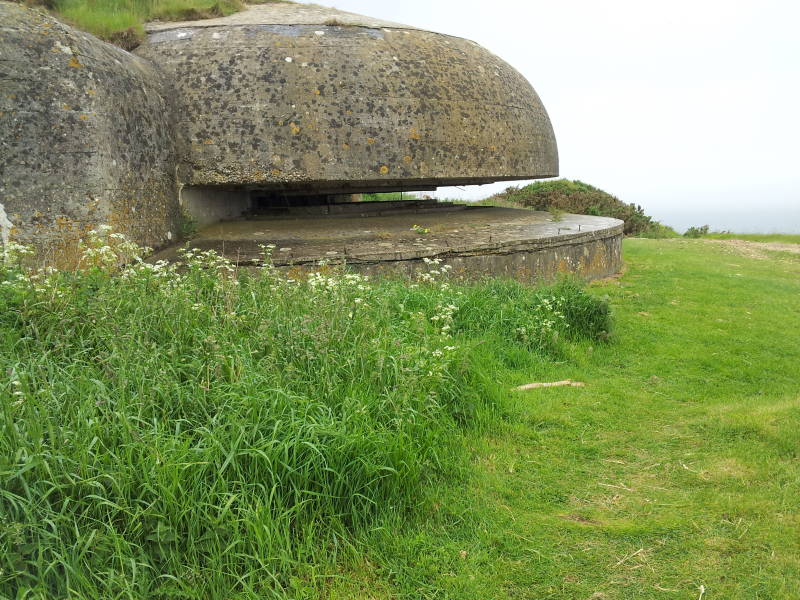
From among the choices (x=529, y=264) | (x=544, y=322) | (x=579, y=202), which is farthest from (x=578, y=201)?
(x=544, y=322)

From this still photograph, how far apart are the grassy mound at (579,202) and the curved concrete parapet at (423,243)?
797 cm

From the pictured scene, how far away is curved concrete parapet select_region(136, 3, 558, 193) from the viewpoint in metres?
5.94

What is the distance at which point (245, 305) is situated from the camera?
3.80 m

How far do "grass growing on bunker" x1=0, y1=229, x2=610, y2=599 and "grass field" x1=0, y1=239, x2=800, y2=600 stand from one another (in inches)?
0.5

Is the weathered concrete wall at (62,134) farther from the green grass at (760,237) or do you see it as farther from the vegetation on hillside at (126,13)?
the green grass at (760,237)

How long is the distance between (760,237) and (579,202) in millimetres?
4336

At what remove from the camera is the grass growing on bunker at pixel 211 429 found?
2.08 metres

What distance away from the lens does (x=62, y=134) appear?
4.66m

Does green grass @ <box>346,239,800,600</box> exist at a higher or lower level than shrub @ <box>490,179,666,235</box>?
lower

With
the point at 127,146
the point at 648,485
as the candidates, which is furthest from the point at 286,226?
the point at 648,485

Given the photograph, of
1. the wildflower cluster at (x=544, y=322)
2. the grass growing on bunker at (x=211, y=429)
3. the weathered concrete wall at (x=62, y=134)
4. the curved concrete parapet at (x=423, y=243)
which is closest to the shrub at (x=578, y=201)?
the curved concrete parapet at (x=423, y=243)

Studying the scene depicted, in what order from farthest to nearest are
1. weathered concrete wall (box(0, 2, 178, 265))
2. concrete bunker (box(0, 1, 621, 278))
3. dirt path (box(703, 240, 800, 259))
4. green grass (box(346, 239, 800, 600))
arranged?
dirt path (box(703, 240, 800, 259)), concrete bunker (box(0, 1, 621, 278)), weathered concrete wall (box(0, 2, 178, 265)), green grass (box(346, 239, 800, 600))

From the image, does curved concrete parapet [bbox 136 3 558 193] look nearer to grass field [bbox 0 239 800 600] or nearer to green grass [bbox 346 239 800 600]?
grass field [bbox 0 239 800 600]

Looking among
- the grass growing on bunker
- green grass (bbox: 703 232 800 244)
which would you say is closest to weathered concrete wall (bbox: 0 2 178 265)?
the grass growing on bunker
